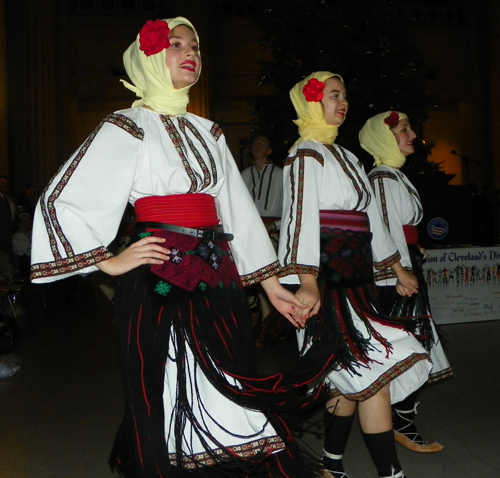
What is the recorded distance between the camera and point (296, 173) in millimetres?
2953

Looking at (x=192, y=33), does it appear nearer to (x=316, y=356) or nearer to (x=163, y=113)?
(x=163, y=113)

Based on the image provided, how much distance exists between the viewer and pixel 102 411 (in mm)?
4309

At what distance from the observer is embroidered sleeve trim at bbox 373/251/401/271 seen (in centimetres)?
324

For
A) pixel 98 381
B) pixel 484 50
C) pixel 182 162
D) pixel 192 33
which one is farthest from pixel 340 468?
pixel 484 50

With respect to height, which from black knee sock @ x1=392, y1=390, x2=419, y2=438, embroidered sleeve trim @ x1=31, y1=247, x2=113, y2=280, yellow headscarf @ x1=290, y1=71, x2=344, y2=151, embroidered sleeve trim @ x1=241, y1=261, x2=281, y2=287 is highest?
yellow headscarf @ x1=290, y1=71, x2=344, y2=151

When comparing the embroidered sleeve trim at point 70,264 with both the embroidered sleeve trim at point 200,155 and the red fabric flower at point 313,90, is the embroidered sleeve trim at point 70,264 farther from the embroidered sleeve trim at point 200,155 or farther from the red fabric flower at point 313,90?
the red fabric flower at point 313,90

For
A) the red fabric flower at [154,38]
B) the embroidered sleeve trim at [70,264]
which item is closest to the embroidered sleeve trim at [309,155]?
the red fabric flower at [154,38]

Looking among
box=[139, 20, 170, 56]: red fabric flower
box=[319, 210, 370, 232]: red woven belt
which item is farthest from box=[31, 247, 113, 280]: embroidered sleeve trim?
box=[319, 210, 370, 232]: red woven belt

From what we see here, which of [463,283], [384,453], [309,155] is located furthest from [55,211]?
[463,283]

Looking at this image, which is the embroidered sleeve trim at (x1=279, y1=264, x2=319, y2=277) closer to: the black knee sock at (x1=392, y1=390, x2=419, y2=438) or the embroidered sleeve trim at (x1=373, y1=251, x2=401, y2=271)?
the embroidered sleeve trim at (x1=373, y1=251, x2=401, y2=271)

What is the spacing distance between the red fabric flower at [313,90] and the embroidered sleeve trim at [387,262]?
2.43 feet

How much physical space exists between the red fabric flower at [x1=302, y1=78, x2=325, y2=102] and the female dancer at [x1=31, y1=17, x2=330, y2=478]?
99 centimetres

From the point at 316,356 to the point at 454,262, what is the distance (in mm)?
5395

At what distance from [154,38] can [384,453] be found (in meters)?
1.67
